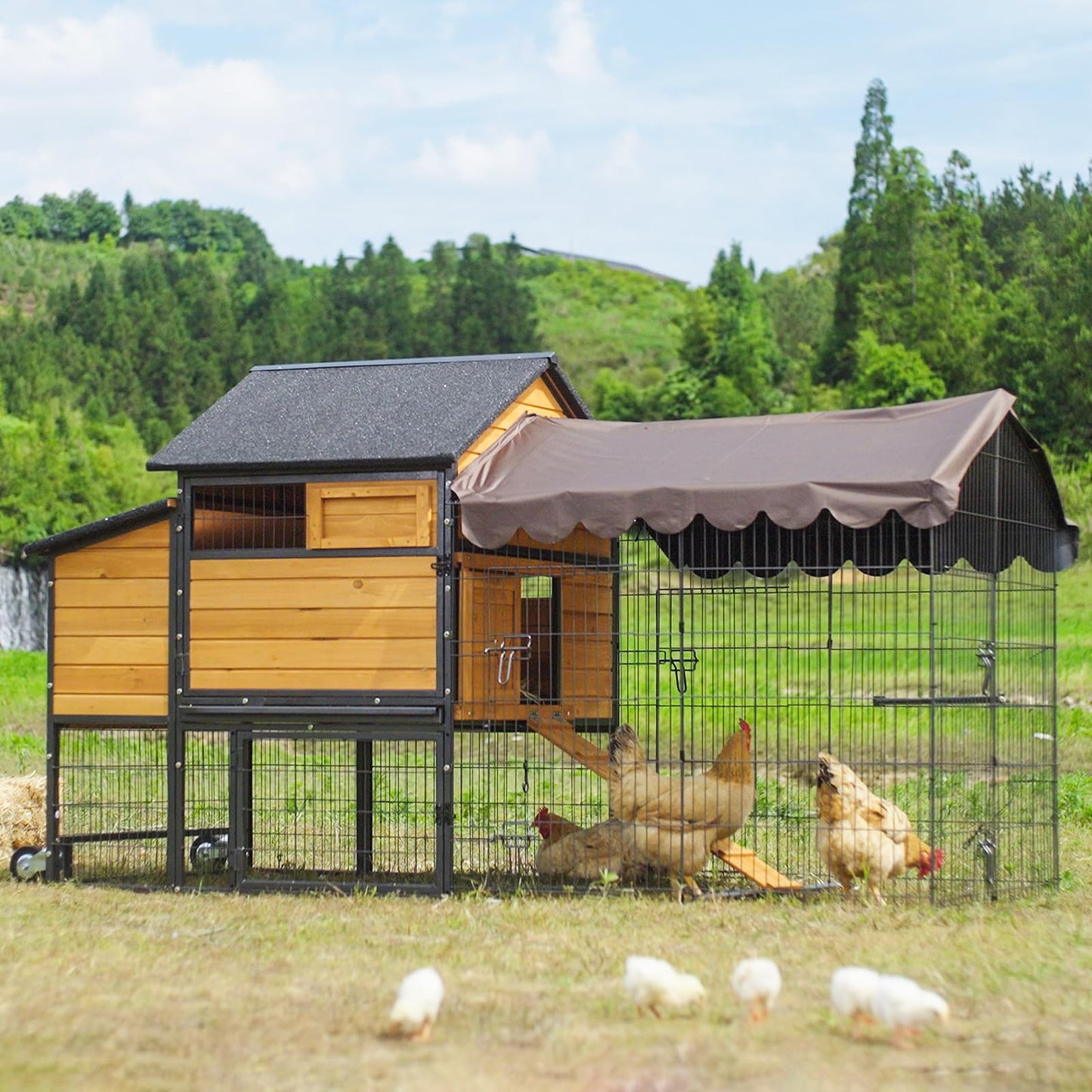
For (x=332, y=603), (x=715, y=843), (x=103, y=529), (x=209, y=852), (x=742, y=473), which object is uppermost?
(x=742, y=473)

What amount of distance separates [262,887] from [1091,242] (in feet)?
149

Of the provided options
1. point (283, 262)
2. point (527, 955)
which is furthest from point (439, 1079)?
point (283, 262)

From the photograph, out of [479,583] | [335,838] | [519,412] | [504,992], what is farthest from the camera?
[335,838]

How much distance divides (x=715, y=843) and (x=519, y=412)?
124 inches

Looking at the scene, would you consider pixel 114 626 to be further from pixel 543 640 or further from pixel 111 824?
pixel 111 824

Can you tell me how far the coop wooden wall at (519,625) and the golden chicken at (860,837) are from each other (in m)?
1.42

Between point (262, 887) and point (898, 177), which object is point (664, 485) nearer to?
point (262, 887)

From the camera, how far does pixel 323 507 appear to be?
9.67 meters

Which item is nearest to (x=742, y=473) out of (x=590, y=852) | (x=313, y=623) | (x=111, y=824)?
(x=590, y=852)

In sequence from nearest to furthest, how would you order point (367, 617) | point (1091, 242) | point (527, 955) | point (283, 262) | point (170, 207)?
1. point (527, 955)
2. point (367, 617)
3. point (1091, 242)
4. point (283, 262)
5. point (170, 207)

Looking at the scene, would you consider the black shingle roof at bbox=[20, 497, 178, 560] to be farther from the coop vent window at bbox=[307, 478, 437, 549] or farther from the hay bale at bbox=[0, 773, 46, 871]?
the hay bale at bbox=[0, 773, 46, 871]

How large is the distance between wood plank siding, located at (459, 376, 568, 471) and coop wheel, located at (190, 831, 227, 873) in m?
3.37

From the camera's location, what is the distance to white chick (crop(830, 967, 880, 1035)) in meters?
5.79

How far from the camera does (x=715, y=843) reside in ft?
31.5
